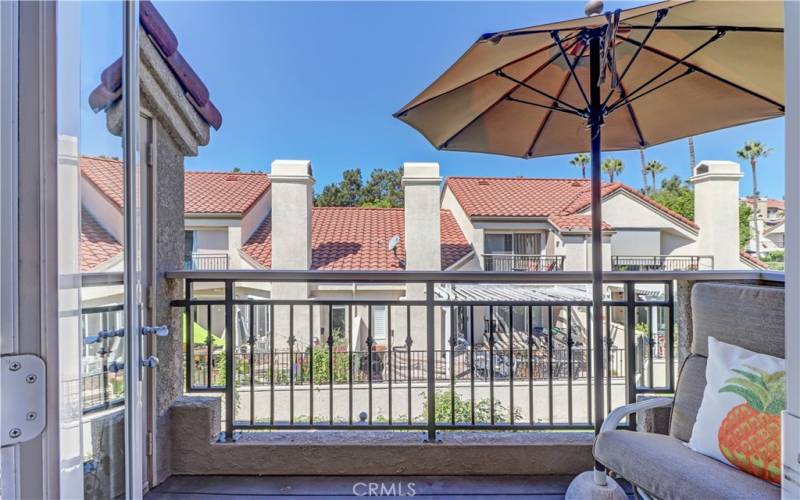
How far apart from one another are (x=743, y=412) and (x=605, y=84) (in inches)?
64.2

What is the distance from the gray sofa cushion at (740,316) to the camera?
157 cm

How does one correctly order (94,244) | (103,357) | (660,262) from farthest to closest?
(660,262) < (103,357) < (94,244)

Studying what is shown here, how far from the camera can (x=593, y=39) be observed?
5.47ft

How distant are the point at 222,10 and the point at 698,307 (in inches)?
230

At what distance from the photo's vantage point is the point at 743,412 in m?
1.44

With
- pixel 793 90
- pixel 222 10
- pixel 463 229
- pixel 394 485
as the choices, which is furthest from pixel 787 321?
pixel 463 229

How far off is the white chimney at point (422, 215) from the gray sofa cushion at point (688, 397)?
5.74 meters

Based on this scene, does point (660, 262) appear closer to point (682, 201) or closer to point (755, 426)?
point (682, 201)

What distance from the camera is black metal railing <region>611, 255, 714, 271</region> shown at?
9.34 meters

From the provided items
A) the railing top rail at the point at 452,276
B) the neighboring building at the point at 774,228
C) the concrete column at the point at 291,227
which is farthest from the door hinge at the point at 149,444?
the concrete column at the point at 291,227

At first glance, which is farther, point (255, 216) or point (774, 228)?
point (255, 216)

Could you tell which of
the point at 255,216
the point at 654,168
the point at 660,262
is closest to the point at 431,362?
the point at 255,216

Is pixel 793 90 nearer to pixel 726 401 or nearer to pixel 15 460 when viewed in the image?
pixel 15 460

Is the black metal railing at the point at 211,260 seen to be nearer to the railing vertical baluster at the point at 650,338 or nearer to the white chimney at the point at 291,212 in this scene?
the white chimney at the point at 291,212
